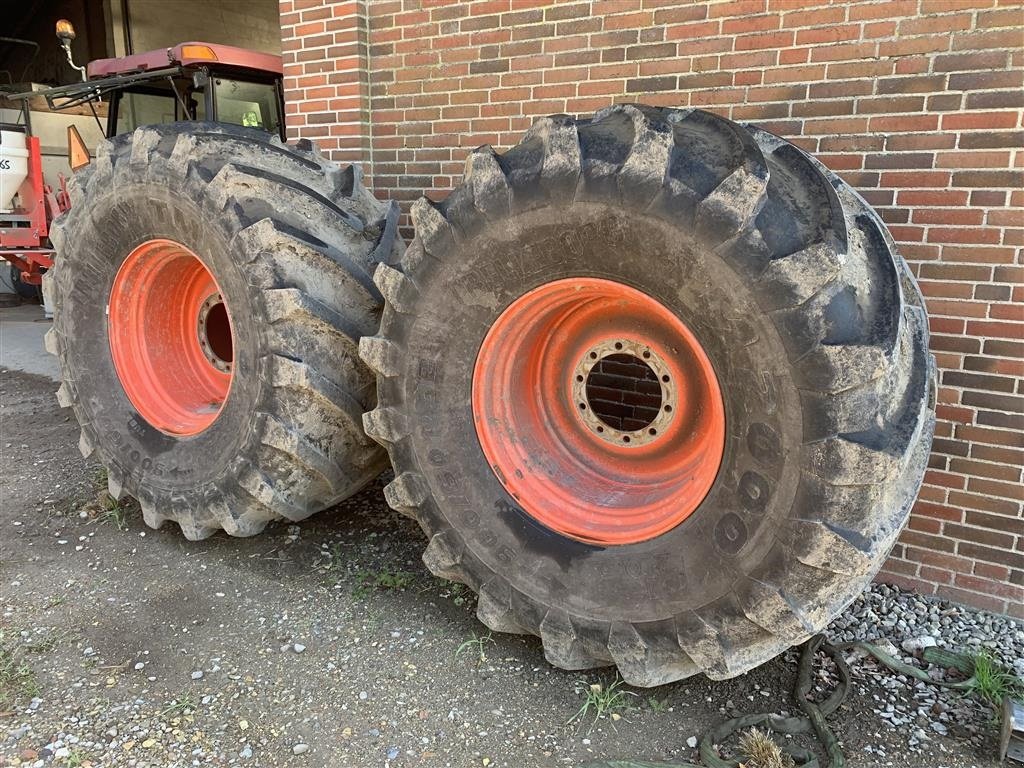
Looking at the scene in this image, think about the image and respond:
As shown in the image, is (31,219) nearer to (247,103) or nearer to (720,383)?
(247,103)

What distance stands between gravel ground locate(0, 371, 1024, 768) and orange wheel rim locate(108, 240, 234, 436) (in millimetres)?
616

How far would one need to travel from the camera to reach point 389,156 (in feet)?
14.7

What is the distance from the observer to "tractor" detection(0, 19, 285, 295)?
18.8 ft

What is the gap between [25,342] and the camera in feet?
28.1

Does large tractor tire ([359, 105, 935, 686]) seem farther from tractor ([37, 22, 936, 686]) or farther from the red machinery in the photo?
the red machinery

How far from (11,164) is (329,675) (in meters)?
8.77

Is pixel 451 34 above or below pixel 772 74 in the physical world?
above

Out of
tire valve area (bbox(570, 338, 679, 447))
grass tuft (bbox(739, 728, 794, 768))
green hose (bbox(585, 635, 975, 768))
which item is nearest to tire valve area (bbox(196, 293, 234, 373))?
tire valve area (bbox(570, 338, 679, 447))

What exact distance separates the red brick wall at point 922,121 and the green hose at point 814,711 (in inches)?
23.4

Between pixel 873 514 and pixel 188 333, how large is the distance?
124 inches

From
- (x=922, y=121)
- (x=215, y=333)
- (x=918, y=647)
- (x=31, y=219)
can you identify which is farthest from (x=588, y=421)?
(x=31, y=219)

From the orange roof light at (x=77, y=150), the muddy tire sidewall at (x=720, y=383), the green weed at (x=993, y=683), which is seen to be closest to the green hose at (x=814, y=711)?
the green weed at (x=993, y=683)

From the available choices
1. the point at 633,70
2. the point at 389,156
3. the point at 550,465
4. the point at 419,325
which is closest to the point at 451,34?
the point at 389,156

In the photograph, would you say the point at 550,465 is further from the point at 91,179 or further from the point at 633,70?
the point at 91,179
